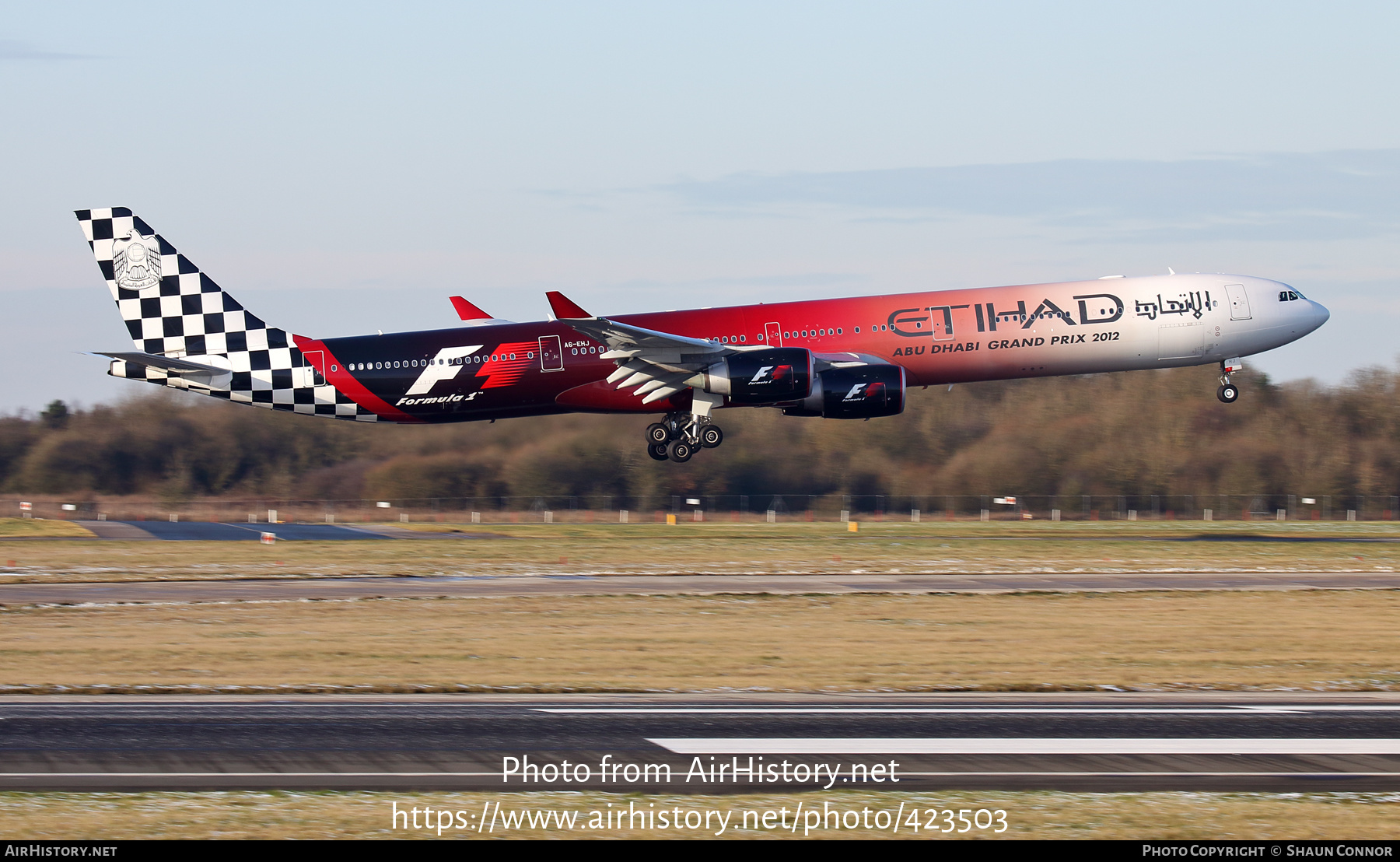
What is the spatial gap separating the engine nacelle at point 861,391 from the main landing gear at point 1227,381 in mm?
10103

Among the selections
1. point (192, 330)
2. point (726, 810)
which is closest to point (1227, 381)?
point (192, 330)

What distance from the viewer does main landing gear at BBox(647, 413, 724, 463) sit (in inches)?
1543

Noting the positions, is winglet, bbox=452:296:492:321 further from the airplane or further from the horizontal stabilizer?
the horizontal stabilizer

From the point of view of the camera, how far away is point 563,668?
19.6 m

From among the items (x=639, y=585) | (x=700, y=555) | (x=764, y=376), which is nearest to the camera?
(x=639, y=585)

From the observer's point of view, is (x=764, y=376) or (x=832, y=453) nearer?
(x=764, y=376)

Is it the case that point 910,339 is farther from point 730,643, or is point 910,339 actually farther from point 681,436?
point 730,643

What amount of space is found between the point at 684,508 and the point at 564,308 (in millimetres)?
24692

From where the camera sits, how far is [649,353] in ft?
124

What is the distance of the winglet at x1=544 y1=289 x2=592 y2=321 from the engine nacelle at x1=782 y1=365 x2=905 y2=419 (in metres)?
6.59

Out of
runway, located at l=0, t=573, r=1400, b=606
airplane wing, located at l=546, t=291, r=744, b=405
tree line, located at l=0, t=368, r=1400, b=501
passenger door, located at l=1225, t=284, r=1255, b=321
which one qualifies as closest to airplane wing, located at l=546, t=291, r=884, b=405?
airplane wing, located at l=546, t=291, r=744, b=405

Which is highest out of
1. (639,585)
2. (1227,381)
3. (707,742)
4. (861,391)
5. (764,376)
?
(764,376)
